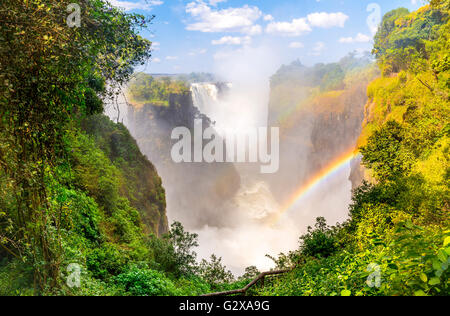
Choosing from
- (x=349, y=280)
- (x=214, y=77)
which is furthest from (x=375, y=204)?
(x=214, y=77)

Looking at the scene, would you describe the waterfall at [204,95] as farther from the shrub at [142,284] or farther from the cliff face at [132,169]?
the shrub at [142,284]

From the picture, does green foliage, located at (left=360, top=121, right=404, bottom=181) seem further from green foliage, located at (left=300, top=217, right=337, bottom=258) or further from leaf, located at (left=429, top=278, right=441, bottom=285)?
leaf, located at (left=429, top=278, right=441, bottom=285)

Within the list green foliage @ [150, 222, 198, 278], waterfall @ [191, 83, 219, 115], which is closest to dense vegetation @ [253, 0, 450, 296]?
green foliage @ [150, 222, 198, 278]

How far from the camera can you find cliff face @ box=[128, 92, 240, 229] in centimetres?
5033

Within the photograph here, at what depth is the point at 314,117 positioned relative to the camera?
71375mm

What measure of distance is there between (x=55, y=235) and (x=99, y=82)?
9807 millimetres
